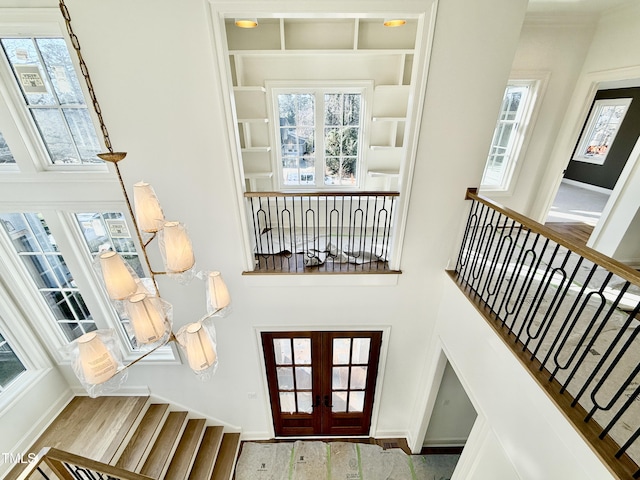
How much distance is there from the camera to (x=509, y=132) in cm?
387

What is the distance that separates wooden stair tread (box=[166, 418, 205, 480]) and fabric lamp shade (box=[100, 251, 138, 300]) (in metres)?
2.98

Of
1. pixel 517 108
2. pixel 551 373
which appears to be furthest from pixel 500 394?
pixel 517 108

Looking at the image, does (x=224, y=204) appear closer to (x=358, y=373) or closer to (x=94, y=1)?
(x=94, y=1)

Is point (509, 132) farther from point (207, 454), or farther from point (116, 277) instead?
point (207, 454)

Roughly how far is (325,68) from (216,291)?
3.33 metres

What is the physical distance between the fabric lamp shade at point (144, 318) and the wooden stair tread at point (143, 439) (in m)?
2.44

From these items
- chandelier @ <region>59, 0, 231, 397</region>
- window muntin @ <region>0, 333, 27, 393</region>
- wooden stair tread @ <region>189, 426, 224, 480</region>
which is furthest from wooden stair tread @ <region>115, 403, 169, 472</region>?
chandelier @ <region>59, 0, 231, 397</region>

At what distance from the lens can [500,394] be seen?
2.08 meters

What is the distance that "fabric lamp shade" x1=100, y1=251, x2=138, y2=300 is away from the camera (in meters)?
1.53

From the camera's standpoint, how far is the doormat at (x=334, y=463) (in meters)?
3.56

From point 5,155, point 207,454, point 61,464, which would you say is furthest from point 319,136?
point 207,454

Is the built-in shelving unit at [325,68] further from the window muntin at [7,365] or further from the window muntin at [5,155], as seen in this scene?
the window muntin at [7,365]

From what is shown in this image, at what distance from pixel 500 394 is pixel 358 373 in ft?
6.19

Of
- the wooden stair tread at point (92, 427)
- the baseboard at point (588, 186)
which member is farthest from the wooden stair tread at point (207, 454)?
the baseboard at point (588, 186)
